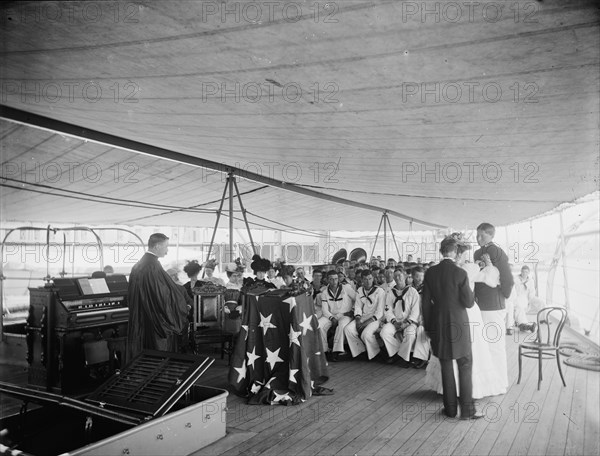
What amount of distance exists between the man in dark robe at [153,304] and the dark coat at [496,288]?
129 inches

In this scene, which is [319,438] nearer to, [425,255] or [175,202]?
[175,202]

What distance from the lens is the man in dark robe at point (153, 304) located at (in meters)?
4.63

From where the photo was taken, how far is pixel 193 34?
7.98 ft

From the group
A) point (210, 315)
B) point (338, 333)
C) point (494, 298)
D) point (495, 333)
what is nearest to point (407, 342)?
point (338, 333)

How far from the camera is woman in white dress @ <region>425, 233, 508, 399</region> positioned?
15.4 feet

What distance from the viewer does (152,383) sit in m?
3.58

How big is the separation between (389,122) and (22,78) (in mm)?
2916

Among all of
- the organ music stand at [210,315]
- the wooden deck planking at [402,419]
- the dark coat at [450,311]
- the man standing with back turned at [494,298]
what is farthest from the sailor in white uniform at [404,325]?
the organ music stand at [210,315]

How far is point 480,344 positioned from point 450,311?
33.7 inches

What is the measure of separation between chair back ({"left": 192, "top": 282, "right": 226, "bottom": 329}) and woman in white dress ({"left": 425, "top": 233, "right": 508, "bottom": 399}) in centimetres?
332

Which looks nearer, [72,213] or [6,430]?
[6,430]

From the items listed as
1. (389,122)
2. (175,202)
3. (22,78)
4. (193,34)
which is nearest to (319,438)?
(389,122)

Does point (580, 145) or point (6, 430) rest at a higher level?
point (580, 145)

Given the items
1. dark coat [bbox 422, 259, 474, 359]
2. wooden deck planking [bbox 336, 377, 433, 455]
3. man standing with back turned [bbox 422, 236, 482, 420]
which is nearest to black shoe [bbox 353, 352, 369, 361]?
wooden deck planking [bbox 336, 377, 433, 455]
